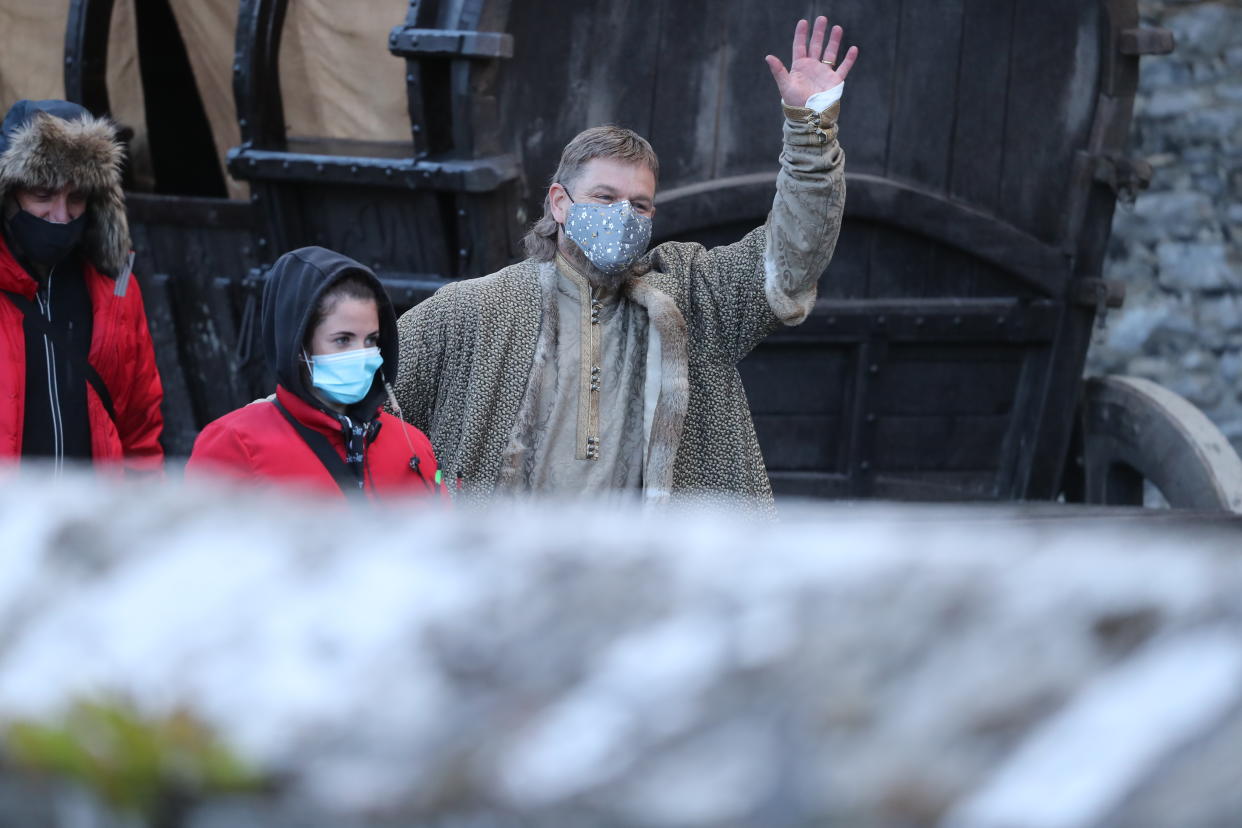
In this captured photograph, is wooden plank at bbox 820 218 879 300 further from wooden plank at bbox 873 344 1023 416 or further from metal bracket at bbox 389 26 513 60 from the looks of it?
metal bracket at bbox 389 26 513 60

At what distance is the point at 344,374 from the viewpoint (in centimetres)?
230

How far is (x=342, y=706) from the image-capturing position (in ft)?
1.58

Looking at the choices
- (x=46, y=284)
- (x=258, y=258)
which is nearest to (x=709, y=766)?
(x=46, y=284)

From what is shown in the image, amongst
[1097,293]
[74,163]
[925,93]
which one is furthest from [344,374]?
[1097,293]

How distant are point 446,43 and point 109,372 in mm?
972

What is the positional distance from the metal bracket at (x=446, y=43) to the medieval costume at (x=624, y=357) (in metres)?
0.76

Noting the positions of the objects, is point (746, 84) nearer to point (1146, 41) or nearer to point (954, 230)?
point (954, 230)

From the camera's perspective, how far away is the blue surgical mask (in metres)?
2.31

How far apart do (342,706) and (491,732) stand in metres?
0.05

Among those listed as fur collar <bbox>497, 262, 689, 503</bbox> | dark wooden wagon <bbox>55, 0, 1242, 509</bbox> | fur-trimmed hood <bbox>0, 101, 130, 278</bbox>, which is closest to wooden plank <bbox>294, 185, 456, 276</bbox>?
dark wooden wagon <bbox>55, 0, 1242, 509</bbox>

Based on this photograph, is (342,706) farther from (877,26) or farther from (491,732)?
(877,26)

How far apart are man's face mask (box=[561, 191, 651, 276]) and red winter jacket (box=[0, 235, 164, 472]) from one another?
1.02 metres

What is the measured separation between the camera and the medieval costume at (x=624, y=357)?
2.60 m

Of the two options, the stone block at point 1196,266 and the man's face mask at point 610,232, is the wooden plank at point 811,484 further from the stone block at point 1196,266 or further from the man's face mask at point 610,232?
the stone block at point 1196,266
